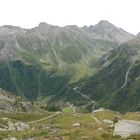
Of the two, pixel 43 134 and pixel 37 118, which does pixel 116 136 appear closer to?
pixel 43 134

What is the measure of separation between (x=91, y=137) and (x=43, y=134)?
14046 mm

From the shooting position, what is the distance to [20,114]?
655 ft

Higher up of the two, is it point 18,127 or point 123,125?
point 123,125

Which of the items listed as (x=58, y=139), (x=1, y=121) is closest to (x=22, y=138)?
(x=58, y=139)

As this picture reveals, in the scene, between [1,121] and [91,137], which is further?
[1,121]

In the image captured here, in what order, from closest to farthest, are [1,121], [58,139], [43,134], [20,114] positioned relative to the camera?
[58,139] < [43,134] < [1,121] < [20,114]

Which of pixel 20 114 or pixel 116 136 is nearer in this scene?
pixel 116 136

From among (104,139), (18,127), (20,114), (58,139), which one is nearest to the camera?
(104,139)

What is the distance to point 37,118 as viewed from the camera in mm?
199875

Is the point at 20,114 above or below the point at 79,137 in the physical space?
below

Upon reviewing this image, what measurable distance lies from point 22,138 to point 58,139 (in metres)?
12.4

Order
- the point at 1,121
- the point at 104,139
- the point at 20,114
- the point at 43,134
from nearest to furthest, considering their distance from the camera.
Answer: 1. the point at 104,139
2. the point at 43,134
3. the point at 1,121
4. the point at 20,114

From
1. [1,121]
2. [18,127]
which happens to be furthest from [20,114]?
[18,127]

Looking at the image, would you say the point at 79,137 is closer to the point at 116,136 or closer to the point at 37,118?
the point at 116,136
